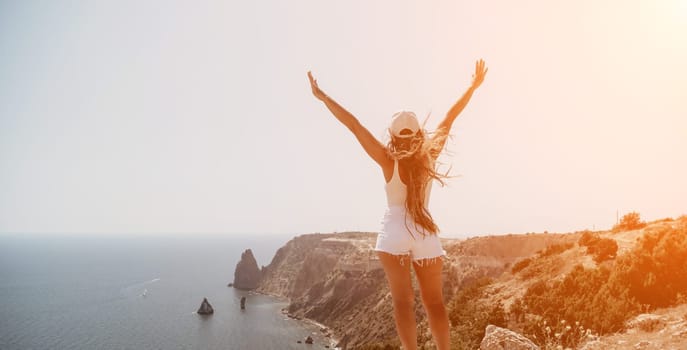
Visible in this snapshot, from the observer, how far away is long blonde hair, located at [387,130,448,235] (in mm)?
3232

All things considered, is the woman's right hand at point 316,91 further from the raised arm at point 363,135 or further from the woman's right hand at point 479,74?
the woman's right hand at point 479,74

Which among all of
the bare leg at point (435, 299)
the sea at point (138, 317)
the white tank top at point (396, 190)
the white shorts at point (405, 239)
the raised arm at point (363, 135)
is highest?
the raised arm at point (363, 135)

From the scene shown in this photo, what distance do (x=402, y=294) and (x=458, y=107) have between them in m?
1.89

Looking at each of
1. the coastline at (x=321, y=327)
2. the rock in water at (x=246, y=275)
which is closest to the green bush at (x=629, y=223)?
the coastline at (x=321, y=327)

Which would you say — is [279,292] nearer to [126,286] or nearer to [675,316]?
[126,286]

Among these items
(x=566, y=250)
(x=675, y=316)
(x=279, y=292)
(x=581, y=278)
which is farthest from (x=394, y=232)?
(x=279, y=292)

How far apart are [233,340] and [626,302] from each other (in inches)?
3072

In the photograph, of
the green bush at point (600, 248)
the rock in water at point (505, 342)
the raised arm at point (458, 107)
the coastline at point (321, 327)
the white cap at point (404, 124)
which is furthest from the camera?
the coastline at point (321, 327)

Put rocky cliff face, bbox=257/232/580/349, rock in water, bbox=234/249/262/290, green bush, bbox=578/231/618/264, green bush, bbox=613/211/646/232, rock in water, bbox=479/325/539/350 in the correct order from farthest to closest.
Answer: rock in water, bbox=234/249/262/290, rocky cliff face, bbox=257/232/580/349, green bush, bbox=613/211/646/232, green bush, bbox=578/231/618/264, rock in water, bbox=479/325/539/350

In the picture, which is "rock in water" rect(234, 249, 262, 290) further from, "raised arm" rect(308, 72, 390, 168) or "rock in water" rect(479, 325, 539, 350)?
"raised arm" rect(308, 72, 390, 168)

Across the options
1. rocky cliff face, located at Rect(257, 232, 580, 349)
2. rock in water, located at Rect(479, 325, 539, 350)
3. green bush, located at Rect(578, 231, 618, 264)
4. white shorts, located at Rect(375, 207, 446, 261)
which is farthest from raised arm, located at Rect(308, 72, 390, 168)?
green bush, located at Rect(578, 231, 618, 264)

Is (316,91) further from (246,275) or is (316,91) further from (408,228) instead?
(246,275)

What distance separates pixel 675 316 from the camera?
8.35m

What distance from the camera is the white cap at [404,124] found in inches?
136
